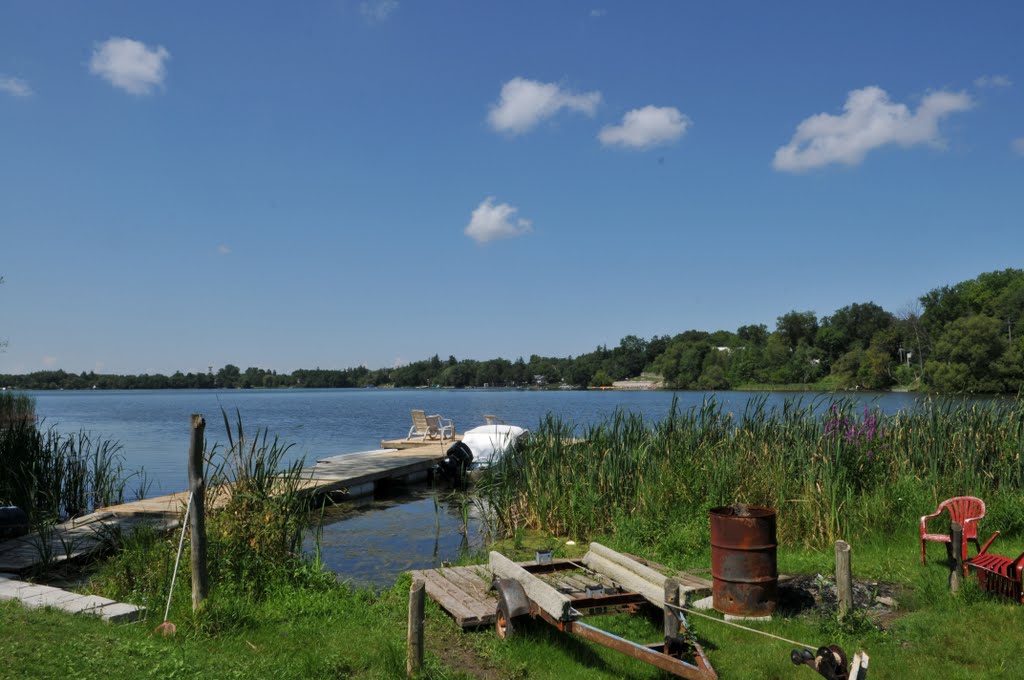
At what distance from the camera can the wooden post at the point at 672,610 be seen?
4934 millimetres

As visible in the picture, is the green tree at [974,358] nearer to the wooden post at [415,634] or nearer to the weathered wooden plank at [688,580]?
the weathered wooden plank at [688,580]

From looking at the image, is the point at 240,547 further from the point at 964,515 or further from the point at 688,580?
the point at 964,515

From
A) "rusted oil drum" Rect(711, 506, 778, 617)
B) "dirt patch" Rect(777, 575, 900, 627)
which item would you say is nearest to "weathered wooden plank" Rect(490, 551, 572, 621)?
"rusted oil drum" Rect(711, 506, 778, 617)

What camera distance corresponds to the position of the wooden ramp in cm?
606

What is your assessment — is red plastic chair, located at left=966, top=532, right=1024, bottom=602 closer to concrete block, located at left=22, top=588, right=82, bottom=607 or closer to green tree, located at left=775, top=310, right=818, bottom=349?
concrete block, located at left=22, top=588, right=82, bottom=607

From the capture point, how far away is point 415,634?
188 inches

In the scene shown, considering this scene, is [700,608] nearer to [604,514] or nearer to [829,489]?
[829,489]

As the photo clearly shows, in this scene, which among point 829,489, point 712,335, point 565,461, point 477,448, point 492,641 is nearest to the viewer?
point 492,641

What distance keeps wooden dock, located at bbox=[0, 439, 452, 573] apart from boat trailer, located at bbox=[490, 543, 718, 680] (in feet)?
11.3

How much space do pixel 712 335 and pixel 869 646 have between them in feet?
471

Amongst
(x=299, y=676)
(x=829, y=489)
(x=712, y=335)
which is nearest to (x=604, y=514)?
(x=829, y=489)

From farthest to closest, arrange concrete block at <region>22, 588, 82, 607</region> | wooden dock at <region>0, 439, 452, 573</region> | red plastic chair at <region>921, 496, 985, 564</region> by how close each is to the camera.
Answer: wooden dock at <region>0, 439, 452, 573</region> → red plastic chair at <region>921, 496, 985, 564</region> → concrete block at <region>22, 588, 82, 607</region>

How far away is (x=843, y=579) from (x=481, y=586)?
3148mm

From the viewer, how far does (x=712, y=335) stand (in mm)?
144000
